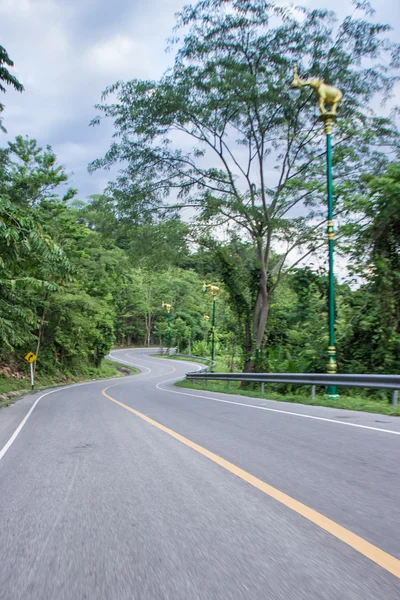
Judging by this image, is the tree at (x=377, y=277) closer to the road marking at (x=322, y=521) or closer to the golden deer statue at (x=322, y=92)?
the golden deer statue at (x=322, y=92)

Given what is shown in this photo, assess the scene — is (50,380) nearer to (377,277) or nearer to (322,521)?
(377,277)

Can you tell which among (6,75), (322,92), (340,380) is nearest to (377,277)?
(340,380)

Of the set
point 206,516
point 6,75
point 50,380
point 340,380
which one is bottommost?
point 50,380

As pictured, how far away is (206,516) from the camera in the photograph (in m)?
3.76

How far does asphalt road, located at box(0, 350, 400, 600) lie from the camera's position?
2.67 meters

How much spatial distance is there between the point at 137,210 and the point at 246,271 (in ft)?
18.1

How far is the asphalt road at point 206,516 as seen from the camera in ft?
8.77

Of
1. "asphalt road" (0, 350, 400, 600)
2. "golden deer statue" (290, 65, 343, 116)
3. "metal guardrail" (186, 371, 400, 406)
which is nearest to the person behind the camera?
"asphalt road" (0, 350, 400, 600)

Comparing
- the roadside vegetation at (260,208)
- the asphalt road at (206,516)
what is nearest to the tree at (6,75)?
the roadside vegetation at (260,208)

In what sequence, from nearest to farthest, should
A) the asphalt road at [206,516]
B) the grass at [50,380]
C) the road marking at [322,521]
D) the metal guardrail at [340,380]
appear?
the asphalt road at [206,516], the road marking at [322,521], the metal guardrail at [340,380], the grass at [50,380]

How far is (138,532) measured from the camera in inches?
137

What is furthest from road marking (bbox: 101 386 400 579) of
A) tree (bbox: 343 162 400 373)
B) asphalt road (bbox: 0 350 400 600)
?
tree (bbox: 343 162 400 373)

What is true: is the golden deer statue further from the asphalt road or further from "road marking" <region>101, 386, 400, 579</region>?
"road marking" <region>101, 386, 400, 579</region>

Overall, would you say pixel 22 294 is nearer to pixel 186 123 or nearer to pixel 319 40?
pixel 186 123
